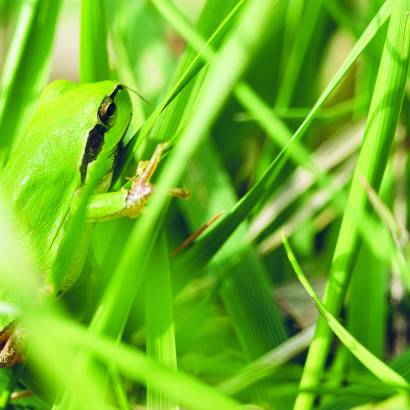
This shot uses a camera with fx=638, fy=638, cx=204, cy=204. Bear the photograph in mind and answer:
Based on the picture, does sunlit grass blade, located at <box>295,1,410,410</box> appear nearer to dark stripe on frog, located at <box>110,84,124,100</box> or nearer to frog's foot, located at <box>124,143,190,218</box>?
frog's foot, located at <box>124,143,190,218</box>

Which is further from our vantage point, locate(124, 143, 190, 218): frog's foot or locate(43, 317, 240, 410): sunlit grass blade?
locate(124, 143, 190, 218): frog's foot

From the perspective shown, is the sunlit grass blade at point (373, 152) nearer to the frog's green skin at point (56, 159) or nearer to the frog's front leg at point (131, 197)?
the frog's front leg at point (131, 197)

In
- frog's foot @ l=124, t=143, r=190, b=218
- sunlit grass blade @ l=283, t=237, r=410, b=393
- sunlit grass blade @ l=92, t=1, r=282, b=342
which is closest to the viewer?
sunlit grass blade @ l=92, t=1, r=282, b=342

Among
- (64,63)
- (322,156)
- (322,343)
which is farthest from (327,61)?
(322,343)

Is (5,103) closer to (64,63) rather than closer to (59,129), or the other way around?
(59,129)

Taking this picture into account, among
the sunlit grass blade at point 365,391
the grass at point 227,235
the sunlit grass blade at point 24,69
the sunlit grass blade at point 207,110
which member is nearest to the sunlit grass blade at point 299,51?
the grass at point 227,235

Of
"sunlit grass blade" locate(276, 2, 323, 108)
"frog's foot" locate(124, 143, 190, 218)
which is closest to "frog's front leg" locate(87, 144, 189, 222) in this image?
"frog's foot" locate(124, 143, 190, 218)

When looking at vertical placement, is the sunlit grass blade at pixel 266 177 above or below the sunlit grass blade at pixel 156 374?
above
